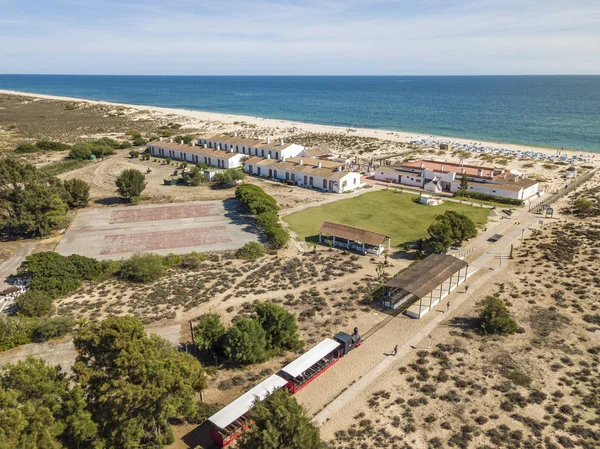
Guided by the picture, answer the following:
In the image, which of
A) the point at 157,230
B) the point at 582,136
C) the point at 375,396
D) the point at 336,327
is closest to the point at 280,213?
the point at 157,230

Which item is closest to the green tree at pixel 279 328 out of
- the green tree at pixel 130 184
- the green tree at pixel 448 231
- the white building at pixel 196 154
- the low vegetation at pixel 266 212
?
the low vegetation at pixel 266 212

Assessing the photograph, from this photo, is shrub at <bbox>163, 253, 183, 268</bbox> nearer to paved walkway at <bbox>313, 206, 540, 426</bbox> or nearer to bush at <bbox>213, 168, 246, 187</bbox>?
paved walkway at <bbox>313, 206, 540, 426</bbox>

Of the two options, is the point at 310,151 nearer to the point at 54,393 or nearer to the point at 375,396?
the point at 375,396

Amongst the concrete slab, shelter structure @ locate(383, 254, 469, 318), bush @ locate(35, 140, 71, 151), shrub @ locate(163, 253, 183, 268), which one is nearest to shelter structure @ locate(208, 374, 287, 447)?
shelter structure @ locate(383, 254, 469, 318)

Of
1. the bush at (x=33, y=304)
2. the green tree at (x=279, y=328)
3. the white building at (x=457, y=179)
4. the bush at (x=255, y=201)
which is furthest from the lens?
the white building at (x=457, y=179)

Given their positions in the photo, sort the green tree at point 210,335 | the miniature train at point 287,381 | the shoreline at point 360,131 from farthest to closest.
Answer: the shoreline at point 360,131
the green tree at point 210,335
the miniature train at point 287,381

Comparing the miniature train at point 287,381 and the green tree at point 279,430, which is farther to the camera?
the miniature train at point 287,381

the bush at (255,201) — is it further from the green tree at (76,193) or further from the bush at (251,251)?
the green tree at (76,193)
